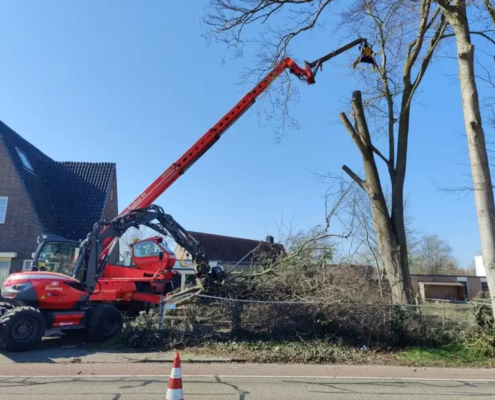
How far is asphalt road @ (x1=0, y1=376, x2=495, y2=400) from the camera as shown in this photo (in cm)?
644

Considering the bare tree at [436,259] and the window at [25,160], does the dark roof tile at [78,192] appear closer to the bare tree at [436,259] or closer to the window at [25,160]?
the window at [25,160]

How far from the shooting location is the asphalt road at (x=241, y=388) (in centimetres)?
644

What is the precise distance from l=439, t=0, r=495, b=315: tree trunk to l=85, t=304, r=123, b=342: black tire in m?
9.44

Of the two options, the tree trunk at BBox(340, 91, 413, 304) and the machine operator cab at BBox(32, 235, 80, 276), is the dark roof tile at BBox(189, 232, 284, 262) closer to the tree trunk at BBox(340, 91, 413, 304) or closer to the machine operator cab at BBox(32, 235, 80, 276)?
the machine operator cab at BBox(32, 235, 80, 276)

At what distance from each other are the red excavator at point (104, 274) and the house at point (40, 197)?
9.03 meters

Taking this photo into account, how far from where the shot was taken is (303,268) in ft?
43.1

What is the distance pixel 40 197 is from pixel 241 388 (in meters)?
20.4

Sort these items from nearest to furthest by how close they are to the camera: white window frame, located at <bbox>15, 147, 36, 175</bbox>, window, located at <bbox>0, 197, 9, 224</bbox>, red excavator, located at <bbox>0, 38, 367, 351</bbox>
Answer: red excavator, located at <bbox>0, 38, 367, 351</bbox> → window, located at <bbox>0, 197, 9, 224</bbox> → white window frame, located at <bbox>15, 147, 36, 175</bbox>

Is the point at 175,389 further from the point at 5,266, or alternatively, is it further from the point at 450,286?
the point at 450,286

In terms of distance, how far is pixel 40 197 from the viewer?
23.6m

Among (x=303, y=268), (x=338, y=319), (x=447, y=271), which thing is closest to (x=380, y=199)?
(x=303, y=268)

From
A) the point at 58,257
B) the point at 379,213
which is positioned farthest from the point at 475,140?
the point at 58,257

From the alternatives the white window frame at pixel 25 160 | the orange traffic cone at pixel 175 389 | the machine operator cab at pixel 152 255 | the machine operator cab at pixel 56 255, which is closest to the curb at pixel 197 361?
the machine operator cab at pixel 56 255

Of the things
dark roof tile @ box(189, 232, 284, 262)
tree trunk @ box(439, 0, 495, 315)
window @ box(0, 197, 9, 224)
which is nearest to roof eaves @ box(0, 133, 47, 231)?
window @ box(0, 197, 9, 224)
